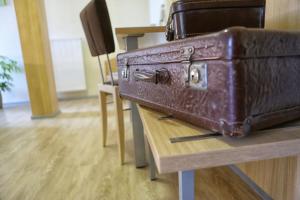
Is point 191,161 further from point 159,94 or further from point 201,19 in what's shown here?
point 201,19

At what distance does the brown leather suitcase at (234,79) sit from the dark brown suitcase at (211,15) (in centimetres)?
11

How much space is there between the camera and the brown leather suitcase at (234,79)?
30cm

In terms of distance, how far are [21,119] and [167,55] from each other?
2694mm

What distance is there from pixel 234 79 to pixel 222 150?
11cm

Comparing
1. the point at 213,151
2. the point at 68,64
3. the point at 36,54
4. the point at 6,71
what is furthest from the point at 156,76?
the point at 6,71

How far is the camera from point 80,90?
147 inches

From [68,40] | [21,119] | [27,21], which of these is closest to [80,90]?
[68,40]

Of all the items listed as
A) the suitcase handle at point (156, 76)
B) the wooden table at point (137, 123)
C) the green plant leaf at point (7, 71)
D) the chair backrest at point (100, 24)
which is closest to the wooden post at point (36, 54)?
the green plant leaf at point (7, 71)

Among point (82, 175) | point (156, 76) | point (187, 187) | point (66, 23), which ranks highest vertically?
point (66, 23)

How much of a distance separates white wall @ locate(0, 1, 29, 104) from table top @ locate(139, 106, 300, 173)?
155 inches

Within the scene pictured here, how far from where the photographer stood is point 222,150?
320mm

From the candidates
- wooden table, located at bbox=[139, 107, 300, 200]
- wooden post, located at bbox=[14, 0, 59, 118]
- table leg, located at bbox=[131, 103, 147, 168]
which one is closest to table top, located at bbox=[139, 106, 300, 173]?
wooden table, located at bbox=[139, 107, 300, 200]

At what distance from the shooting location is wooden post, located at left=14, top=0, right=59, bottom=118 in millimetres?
2406

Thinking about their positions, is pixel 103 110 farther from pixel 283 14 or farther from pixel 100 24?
pixel 283 14
